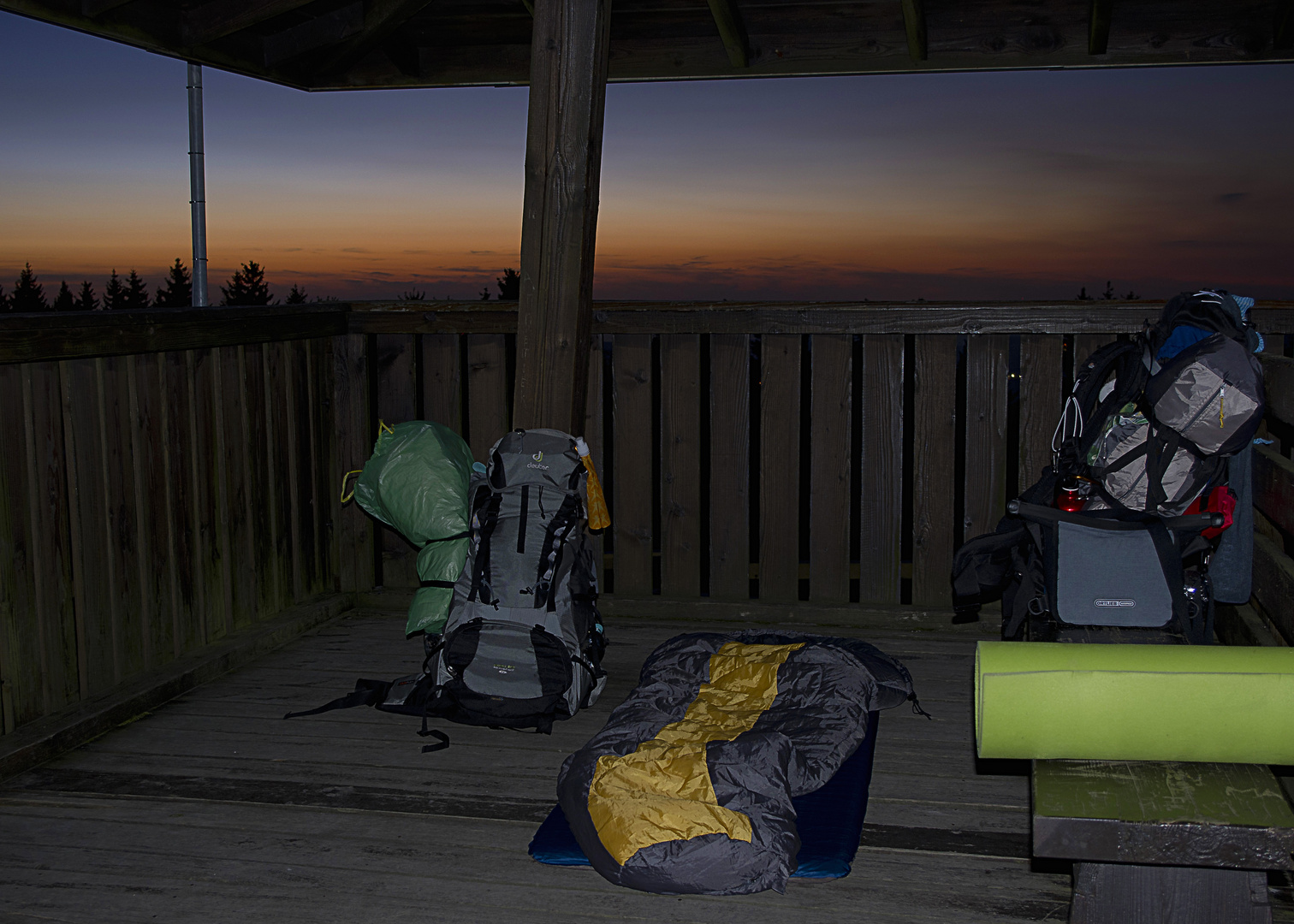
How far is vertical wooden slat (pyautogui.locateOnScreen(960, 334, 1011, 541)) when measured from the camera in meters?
3.82

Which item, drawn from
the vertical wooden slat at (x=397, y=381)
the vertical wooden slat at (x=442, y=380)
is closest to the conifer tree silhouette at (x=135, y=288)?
the vertical wooden slat at (x=397, y=381)

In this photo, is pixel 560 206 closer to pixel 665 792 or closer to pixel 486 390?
pixel 486 390

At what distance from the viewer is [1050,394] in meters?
3.80

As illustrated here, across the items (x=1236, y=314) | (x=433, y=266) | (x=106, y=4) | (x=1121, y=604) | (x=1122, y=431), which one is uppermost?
(x=106, y=4)

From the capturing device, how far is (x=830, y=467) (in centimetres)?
399

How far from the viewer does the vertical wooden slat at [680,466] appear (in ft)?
13.3

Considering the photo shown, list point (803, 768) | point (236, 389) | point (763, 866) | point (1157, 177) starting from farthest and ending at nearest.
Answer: point (1157, 177)
point (236, 389)
point (803, 768)
point (763, 866)

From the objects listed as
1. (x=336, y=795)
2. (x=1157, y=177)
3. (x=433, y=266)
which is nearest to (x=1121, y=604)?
(x=336, y=795)

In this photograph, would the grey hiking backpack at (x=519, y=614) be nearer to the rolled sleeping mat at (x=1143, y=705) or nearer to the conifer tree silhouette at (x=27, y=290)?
the rolled sleeping mat at (x=1143, y=705)

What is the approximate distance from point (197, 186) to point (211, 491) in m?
1.52

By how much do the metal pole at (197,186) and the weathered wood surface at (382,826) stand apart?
6.16 feet

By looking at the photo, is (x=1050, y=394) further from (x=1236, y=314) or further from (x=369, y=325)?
(x=369, y=325)

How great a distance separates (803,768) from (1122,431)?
4.09 ft

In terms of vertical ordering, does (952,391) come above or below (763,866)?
above
